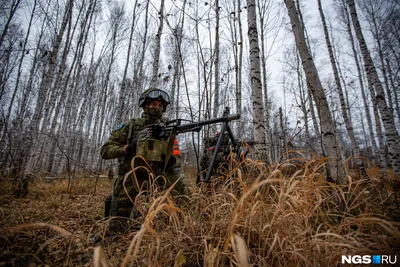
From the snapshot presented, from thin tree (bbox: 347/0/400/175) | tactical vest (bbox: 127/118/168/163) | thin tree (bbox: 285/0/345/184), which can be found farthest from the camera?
thin tree (bbox: 347/0/400/175)

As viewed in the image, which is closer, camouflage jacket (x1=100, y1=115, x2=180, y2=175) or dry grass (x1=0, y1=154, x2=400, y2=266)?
dry grass (x1=0, y1=154, x2=400, y2=266)

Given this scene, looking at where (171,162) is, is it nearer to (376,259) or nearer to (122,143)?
(122,143)

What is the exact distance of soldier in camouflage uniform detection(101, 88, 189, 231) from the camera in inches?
88.4

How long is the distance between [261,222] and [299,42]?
3.45 meters

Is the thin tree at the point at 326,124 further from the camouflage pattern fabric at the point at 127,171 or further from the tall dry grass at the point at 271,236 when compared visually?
the camouflage pattern fabric at the point at 127,171

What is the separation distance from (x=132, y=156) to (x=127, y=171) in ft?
0.80

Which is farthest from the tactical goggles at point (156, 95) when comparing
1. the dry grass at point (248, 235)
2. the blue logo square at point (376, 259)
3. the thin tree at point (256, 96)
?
the blue logo square at point (376, 259)

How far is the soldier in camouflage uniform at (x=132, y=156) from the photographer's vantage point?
2.24m

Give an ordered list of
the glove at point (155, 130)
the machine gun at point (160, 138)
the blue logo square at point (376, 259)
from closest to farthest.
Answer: the blue logo square at point (376, 259) < the machine gun at point (160, 138) < the glove at point (155, 130)

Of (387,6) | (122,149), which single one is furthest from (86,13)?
(387,6)

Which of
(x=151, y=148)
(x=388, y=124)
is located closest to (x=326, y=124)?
(x=151, y=148)

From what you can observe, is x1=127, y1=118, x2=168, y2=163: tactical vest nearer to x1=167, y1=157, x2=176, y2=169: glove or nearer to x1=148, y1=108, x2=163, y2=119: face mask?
x1=167, y1=157, x2=176, y2=169: glove

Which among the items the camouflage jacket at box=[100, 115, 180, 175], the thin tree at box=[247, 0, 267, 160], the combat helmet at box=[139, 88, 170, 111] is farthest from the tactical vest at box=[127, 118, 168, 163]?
the thin tree at box=[247, 0, 267, 160]

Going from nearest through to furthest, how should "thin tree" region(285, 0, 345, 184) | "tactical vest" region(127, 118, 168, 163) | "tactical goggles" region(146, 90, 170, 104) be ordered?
"tactical vest" region(127, 118, 168, 163) → "thin tree" region(285, 0, 345, 184) → "tactical goggles" region(146, 90, 170, 104)
